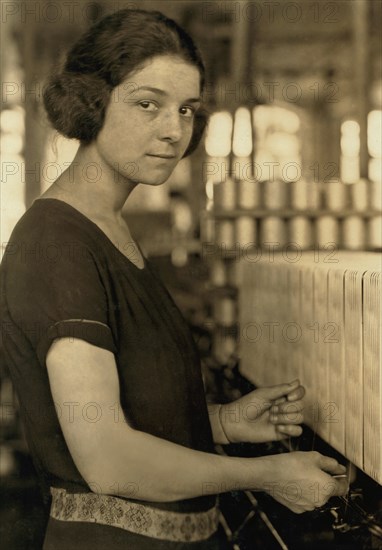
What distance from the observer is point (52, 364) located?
936 mm

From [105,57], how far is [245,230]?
0.56 m

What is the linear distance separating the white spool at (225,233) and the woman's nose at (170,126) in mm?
379

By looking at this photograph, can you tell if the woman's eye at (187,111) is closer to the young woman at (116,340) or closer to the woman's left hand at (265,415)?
the young woman at (116,340)

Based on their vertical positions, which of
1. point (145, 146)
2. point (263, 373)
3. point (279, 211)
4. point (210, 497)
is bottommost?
point (210, 497)

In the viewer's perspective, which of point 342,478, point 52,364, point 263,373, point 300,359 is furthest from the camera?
point 263,373

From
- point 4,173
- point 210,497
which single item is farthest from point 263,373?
point 4,173

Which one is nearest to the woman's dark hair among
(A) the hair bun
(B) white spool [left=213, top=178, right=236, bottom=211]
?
(A) the hair bun

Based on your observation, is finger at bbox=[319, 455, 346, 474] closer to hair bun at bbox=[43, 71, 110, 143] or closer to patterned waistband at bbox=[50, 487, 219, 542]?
patterned waistband at bbox=[50, 487, 219, 542]

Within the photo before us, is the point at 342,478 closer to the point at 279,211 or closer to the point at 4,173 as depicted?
the point at 279,211

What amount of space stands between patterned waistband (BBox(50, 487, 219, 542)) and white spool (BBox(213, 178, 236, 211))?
64 centimetres

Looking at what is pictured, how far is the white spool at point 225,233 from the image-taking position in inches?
56.6

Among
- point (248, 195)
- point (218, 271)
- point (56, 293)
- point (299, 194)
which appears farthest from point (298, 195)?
point (56, 293)

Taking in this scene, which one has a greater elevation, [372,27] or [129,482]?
[372,27]

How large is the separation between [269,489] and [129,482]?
0.75ft
